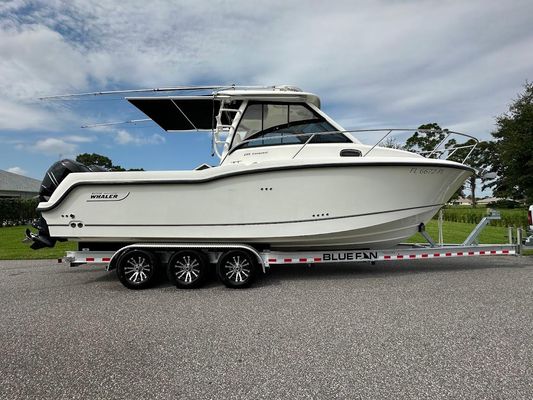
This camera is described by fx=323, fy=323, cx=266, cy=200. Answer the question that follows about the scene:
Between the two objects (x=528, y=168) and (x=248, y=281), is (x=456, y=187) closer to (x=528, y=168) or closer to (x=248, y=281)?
(x=248, y=281)

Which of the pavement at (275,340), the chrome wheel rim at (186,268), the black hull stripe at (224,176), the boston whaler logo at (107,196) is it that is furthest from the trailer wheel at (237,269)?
the boston whaler logo at (107,196)

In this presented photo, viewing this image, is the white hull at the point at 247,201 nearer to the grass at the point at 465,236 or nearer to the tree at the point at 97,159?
the grass at the point at 465,236

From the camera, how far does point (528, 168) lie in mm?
11008

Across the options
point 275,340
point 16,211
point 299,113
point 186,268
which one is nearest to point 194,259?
point 186,268

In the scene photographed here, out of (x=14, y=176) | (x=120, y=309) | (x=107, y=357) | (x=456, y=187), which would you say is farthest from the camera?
(x=14, y=176)

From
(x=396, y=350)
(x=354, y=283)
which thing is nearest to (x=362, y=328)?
(x=396, y=350)

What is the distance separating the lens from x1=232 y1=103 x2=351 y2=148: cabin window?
5.09m

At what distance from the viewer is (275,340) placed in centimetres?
289

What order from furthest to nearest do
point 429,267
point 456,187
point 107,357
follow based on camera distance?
point 429,267, point 456,187, point 107,357

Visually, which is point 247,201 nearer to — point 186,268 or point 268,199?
point 268,199

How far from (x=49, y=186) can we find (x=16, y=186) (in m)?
29.9

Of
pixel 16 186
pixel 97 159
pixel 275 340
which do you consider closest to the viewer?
pixel 275 340

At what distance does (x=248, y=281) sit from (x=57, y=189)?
3061mm

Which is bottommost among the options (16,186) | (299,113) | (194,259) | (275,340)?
(275,340)
